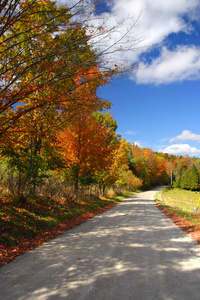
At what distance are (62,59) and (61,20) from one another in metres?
0.95

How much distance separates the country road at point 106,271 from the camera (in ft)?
10.6

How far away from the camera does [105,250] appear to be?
210 inches

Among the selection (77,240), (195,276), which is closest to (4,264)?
(77,240)

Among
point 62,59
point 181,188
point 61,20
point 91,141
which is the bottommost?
point 181,188

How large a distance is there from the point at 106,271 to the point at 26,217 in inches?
179

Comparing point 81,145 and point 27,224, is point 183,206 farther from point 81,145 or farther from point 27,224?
point 27,224

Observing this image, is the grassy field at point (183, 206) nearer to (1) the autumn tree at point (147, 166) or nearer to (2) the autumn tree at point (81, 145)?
(2) the autumn tree at point (81, 145)

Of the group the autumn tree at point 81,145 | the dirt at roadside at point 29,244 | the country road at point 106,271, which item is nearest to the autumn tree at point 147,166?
the autumn tree at point 81,145

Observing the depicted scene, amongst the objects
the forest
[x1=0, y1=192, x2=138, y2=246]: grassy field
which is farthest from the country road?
the forest

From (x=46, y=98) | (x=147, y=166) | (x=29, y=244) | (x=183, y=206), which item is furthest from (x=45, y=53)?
(x=147, y=166)

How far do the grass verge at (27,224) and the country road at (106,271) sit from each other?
1.59ft

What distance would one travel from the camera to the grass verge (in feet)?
18.1

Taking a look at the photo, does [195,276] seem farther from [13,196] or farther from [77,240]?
[13,196]

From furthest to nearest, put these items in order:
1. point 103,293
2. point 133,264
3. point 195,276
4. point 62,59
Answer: point 62,59 < point 133,264 < point 195,276 < point 103,293
